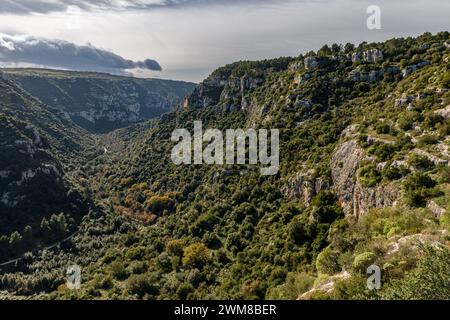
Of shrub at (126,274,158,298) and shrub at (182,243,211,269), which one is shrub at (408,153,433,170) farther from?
shrub at (126,274,158,298)

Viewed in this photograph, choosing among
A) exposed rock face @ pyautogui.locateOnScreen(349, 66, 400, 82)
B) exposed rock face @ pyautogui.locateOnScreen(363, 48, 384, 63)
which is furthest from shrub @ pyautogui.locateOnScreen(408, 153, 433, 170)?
exposed rock face @ pyautogui.locateOnScreen(363, 48, 384, 63)

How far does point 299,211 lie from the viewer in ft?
148

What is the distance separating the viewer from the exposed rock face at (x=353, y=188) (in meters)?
30.8

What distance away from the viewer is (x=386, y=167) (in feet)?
109

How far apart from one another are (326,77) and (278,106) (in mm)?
11455

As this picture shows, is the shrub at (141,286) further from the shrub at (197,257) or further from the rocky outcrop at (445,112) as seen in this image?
the rocky outcrop at (445,112)

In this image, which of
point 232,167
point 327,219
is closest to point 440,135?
point 327,219

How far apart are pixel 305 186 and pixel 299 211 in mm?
3412

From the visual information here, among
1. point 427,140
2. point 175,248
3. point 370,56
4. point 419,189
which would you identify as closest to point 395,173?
point 419,189

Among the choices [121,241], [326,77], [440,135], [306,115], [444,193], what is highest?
[326,77]

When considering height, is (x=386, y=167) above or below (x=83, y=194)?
above

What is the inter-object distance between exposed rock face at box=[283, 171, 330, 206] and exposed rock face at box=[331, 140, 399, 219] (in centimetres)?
219
